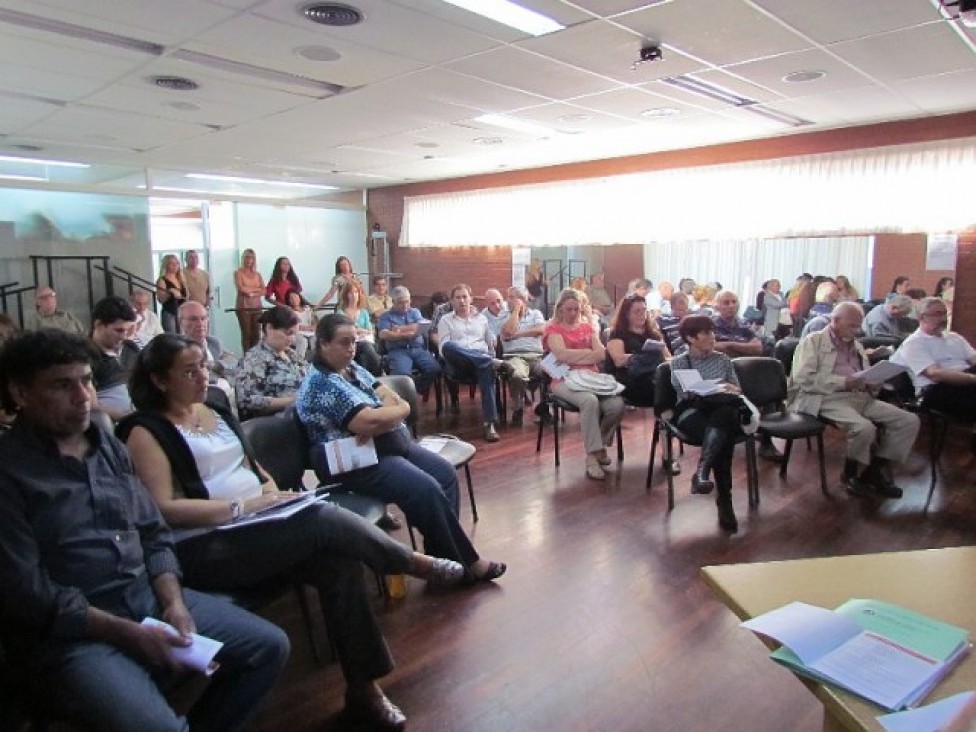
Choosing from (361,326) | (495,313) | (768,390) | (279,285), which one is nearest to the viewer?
(768,390)

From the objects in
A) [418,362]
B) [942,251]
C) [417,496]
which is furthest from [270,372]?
[942,251]

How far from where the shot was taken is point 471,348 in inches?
231

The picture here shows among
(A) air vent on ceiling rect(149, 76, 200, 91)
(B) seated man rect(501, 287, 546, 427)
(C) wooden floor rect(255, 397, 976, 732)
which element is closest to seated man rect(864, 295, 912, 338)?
(C) wooden floor rect(255, 397, 976, 732)

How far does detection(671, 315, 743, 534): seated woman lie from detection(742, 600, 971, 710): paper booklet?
7.79 feet

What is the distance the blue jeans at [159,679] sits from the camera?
1463mm

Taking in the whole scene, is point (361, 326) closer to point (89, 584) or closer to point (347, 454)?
point (347, 454)

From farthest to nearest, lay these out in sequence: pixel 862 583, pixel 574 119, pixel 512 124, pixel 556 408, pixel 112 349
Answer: pixel 512 124
pixel 574 119
pixel 556 408
pixel 112 349
pixel 862 583

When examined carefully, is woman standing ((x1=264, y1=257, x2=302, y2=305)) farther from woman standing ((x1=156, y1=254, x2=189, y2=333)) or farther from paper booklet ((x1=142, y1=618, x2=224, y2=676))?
paper booklet ((x1=142, y1=618, x2=224, y2=676))

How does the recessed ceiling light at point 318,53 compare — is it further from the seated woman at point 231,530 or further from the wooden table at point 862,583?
the wooden table at point 862,583

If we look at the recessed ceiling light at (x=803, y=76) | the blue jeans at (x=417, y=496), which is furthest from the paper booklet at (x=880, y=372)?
the blue jeans at (x=417, y=496)

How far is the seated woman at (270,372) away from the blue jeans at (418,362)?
7.28 feet

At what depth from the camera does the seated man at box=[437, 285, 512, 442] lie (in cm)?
563

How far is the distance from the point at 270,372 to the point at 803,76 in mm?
3675

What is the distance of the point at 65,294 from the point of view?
7758 millimetres
